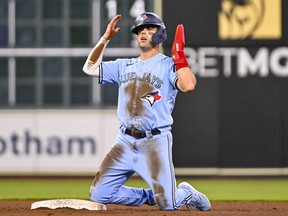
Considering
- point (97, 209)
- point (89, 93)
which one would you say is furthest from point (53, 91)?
point (97, 209)

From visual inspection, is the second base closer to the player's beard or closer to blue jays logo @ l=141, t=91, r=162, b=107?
blue jays logo @ l=141, t=91, r=162, b=107

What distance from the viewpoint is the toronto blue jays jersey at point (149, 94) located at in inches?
358

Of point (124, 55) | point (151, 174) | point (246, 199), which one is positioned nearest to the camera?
point (151, 174)

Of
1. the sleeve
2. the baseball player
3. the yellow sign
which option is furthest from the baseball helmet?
the yellow sign

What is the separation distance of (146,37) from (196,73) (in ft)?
21.3

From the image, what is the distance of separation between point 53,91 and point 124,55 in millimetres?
1158

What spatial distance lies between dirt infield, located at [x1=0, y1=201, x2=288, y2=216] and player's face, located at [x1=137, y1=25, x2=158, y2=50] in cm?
140

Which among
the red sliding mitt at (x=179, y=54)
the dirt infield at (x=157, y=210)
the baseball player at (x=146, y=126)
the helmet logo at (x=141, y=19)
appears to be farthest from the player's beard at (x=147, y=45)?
the dirt infield at (x=157, y=210)

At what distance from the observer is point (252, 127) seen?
619 inches

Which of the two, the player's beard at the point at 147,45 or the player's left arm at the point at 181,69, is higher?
the player's beard at the point at 147,45

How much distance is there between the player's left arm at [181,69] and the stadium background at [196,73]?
6580 mm

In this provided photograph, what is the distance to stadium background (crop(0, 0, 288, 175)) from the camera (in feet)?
51.1

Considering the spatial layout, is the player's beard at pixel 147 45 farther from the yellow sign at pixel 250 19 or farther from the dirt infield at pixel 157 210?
the yellow sign at pixel 250 19

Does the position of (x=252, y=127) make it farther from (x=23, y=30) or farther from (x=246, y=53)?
(x=23, y=30)
